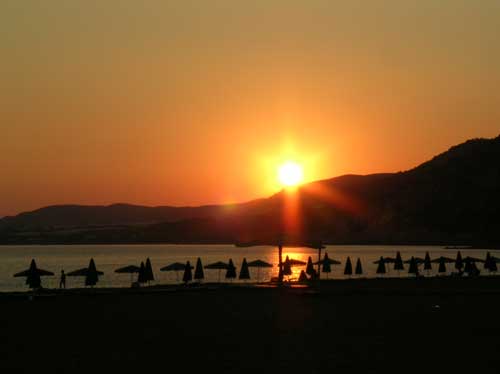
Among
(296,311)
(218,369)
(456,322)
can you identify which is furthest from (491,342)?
(296,311)

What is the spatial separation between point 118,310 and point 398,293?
49.4 feet

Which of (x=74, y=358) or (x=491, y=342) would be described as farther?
(x=491, y=342)

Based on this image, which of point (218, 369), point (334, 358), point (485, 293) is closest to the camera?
point (218, 369)

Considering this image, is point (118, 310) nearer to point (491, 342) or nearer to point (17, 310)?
point (17, 310)

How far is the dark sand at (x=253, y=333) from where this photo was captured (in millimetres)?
18891

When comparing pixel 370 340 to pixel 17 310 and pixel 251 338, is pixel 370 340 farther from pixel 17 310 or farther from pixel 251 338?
→ pixel 17 310

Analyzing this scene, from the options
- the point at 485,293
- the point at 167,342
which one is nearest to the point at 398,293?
the point at 485,293

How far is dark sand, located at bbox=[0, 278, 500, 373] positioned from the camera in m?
18.9

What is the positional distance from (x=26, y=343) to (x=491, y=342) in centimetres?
1188

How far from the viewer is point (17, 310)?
33.1 metres

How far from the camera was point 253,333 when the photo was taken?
24812 mm

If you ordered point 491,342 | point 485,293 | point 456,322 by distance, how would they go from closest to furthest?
point 491,342 → point 456,322 → point 485,293

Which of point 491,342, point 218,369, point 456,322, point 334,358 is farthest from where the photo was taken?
point 456,322

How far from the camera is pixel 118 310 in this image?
33188mm
